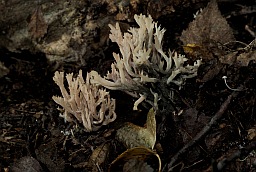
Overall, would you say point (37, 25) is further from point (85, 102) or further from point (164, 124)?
point (164, 124)

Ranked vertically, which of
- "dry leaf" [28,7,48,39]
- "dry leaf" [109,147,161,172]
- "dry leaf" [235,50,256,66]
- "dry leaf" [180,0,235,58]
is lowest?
"dry leaf" [109,147,161,172]

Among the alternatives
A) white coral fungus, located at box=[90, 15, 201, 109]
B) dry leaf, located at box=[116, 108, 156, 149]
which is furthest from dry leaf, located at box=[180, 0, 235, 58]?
dry leaf, located at box=[116, 108, 156, 149]

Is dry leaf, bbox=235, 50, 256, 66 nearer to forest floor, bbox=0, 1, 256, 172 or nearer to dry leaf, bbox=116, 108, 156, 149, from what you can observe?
forest floor, bbox=0, 1, 256, 172

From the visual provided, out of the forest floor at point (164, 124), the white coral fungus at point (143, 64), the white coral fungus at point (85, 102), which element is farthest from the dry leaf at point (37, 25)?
the white coral fungus at point (143, 64)

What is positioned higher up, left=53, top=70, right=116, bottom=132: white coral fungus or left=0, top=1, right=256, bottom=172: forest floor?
left=53, top=70, right=116, bottom=132: white coral fungus

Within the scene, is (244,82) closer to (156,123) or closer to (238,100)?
(238,100)

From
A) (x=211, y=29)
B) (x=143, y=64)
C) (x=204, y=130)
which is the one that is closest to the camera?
(x=204, y=130)

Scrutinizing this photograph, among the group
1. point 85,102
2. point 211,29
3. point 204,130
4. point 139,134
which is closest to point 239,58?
point 211,29

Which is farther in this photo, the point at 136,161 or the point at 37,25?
the point at 37,25
